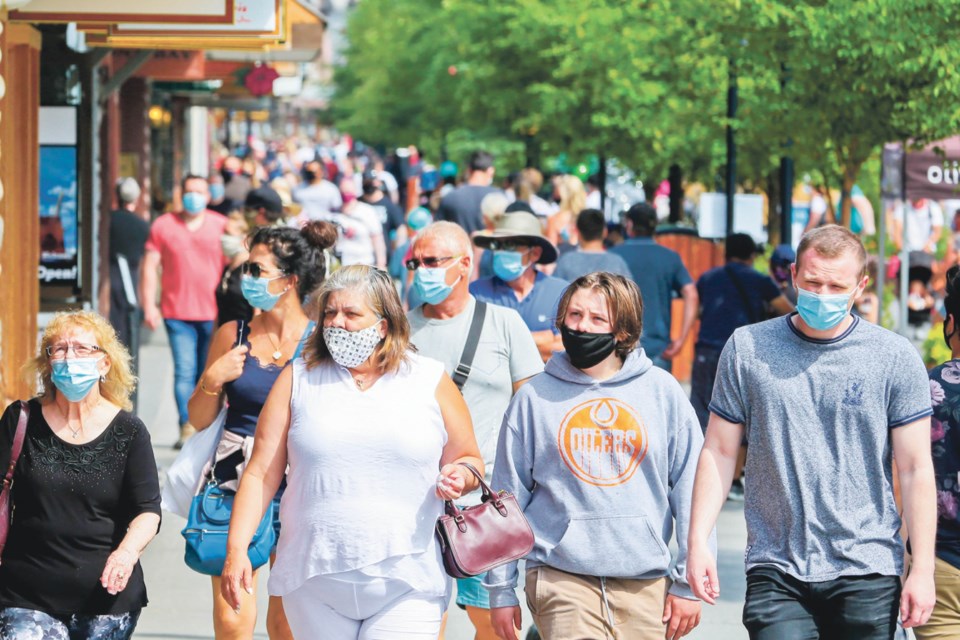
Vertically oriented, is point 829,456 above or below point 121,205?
below

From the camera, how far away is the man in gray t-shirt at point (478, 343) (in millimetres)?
6180

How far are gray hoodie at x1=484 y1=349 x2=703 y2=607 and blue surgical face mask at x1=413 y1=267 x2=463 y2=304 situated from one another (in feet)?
3.96

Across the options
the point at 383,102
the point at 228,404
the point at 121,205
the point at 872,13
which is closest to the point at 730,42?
the point at 872,13

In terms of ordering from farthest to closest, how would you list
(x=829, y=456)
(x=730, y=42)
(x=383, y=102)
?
1. (x=383, y=102)
2. (x=730, y=42)
3. (x=829, y=456)

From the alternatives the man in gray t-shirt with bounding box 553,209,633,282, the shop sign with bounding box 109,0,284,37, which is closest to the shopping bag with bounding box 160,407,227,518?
the man in gray t-shirt with bounding box 553,209,633,282

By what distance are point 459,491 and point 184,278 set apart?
765cm

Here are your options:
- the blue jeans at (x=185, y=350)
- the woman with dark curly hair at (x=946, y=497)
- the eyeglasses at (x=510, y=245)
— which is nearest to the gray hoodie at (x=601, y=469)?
the woman with dark curly hair at (x=946, y=497)

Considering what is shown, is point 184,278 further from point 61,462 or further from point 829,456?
point 829,456

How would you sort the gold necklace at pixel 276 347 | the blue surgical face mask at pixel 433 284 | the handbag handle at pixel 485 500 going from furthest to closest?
the blue surgical face mask at pixel 433 284
the gold necklace at pixel 276 347
the handbag handle at pixel 485 500

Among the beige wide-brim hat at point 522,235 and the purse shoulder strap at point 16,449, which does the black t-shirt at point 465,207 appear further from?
the purse shoulder strap at point 16,449

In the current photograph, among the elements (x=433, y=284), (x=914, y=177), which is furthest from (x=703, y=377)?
(x=914, y=177)

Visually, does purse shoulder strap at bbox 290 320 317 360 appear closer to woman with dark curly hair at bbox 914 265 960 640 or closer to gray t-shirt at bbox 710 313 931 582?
gray t-shirt at bbox 710 313 931 582

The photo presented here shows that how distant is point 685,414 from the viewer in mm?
5039

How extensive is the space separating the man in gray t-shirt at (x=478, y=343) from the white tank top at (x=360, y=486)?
1.31 meters
